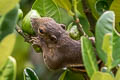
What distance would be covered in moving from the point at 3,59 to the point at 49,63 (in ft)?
4.34

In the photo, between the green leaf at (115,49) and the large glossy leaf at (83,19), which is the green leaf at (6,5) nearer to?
the green leaf at (115,49)

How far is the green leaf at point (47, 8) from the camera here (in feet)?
6.44

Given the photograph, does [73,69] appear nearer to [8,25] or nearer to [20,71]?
[8,25]

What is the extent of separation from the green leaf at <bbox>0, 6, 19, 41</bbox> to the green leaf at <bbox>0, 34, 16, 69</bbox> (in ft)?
0.22

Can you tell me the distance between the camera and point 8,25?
3.72ft

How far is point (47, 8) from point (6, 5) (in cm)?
89

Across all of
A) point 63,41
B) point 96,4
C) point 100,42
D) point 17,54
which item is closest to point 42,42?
point 63,41

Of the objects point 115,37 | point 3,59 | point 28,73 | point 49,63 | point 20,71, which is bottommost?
point 20,71

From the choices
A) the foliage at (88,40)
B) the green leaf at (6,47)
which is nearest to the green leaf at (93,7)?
the foliage at (88,40)

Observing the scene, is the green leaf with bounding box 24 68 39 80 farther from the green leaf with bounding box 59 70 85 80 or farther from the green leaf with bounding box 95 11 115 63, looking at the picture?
the green leaf with bounding box 95 11 115 63

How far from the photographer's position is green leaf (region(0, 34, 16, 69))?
1045 millimetres

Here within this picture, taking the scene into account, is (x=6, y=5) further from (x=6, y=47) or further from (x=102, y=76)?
(x=102, y=76)

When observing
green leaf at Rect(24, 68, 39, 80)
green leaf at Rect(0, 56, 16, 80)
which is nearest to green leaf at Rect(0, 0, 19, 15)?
green leaf at Rect(0, 56, 16, 80)

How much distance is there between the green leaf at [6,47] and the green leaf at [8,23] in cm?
7
